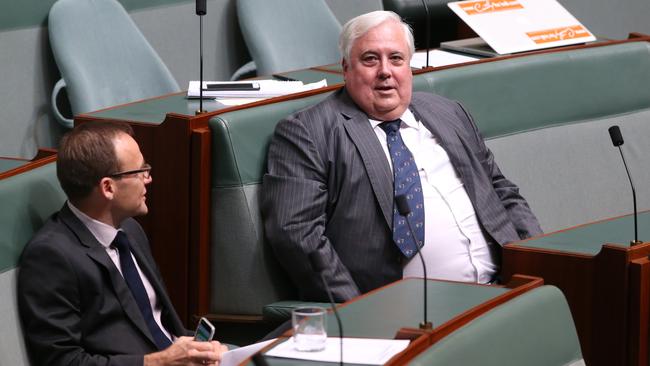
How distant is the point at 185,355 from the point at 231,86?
3.62 ft

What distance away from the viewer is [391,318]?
6.72 feet

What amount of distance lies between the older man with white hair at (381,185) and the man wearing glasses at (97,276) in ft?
1.54

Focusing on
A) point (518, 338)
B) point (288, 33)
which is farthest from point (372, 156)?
point (288, 33)

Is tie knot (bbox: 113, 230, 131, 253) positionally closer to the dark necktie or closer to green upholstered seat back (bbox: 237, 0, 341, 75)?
the dark necktie

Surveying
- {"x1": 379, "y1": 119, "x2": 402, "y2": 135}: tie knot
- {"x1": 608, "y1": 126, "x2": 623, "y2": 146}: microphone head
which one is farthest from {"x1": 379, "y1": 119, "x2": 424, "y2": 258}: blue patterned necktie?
{"x1": 608, "y1": 126, "x2": 623, "y2": 146}: microphone head

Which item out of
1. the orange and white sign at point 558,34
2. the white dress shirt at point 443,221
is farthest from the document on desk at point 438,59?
the white dress shirt at point 443,221

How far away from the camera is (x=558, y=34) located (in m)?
4.09

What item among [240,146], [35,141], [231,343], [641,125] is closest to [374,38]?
[240,146]

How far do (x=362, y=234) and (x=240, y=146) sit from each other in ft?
1.21

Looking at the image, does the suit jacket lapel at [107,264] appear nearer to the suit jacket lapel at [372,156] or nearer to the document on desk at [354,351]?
the document on desk at [354,351]

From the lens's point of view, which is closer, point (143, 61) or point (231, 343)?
point (231, 343)

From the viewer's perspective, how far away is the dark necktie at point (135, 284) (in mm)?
2469

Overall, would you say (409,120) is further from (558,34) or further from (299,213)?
(558,34)

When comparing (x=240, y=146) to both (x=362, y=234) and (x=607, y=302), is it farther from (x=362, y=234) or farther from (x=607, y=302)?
(x=607, y=302)
